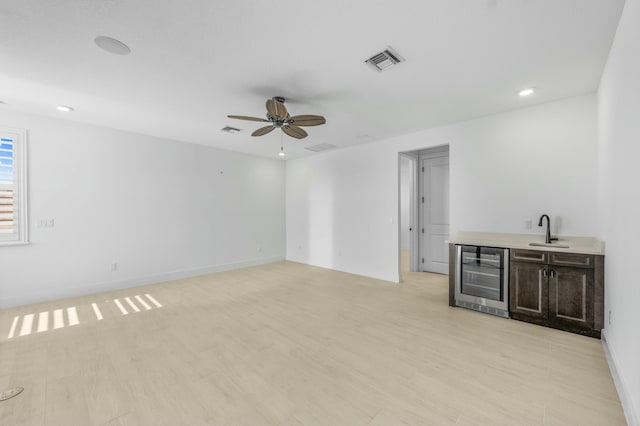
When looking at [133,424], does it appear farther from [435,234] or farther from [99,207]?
[435,234]

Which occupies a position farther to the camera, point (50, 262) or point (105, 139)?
point (105, 139)

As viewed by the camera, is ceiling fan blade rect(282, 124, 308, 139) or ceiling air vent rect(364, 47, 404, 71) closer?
ceiling air vent rect(364, 47, 404, 71)

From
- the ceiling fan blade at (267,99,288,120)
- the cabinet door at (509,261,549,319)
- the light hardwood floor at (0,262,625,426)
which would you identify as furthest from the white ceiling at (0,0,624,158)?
the light hardwood floor at (0,262,625,426)

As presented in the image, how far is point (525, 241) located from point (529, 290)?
2.44ft

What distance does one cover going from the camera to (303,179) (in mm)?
7000

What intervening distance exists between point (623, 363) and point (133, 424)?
3.46m

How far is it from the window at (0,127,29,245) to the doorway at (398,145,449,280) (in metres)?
6.50

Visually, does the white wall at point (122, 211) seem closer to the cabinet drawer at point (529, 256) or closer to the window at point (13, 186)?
the window at point (13, 186)

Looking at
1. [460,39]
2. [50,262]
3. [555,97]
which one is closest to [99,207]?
[50,262]

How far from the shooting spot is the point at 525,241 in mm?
3635

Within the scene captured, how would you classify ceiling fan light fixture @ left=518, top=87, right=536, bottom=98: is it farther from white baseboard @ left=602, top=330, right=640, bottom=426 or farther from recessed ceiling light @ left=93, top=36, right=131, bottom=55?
recessed ceiling light @ left=93, top=36, right=131, bottom=55

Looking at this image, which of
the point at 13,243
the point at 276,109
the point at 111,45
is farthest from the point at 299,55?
the point at 13,243

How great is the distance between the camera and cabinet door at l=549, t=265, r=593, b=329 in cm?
284

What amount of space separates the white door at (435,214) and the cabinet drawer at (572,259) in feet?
8.68
